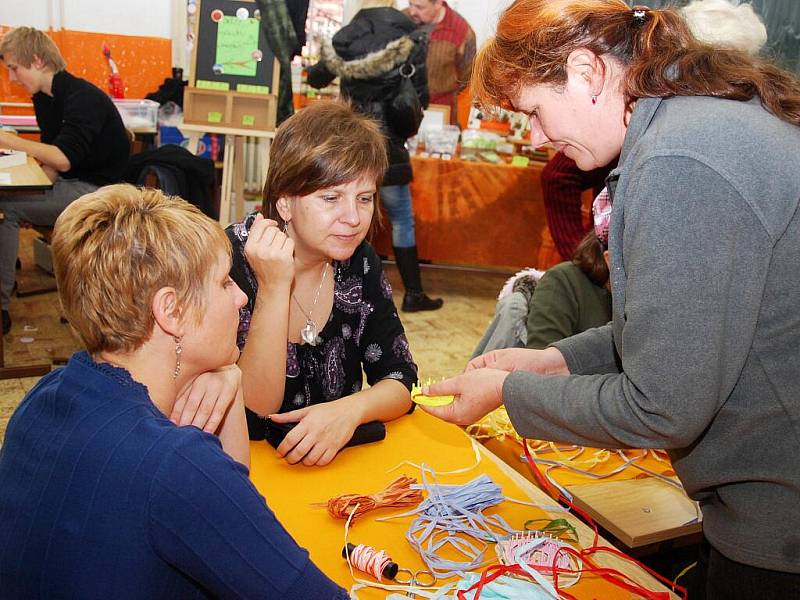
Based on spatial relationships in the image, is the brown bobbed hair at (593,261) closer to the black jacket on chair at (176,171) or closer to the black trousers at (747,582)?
the black trousers at (747,582)

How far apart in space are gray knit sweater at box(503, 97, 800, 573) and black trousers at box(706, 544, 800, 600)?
0.07ft

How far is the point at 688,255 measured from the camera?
92 centimetres

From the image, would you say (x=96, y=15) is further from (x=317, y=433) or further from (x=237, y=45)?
(x=317, y=433)

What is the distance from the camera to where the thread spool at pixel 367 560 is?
3.85 ft

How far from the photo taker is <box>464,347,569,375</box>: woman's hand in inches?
58.7

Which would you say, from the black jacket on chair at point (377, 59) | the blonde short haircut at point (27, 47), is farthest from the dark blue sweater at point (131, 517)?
the blonde short haircut at point (27, 47)

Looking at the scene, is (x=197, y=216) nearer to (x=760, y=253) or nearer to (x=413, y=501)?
(x=413, y=501)

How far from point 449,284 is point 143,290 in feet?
15.8

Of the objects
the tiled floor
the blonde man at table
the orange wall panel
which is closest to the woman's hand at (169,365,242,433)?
the tiled floor

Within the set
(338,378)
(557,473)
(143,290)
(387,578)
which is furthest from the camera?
(338,378)

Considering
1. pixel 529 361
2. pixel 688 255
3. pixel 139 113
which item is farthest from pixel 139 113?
pixel 688 255

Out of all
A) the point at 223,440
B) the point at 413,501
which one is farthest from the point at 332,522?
the point at 223,440

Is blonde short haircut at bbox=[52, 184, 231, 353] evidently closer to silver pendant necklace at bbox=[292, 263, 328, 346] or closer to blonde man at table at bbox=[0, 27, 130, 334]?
silver pendant necklace at bbox=[292, 263, 328, 346]

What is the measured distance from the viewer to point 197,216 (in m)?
1.15
